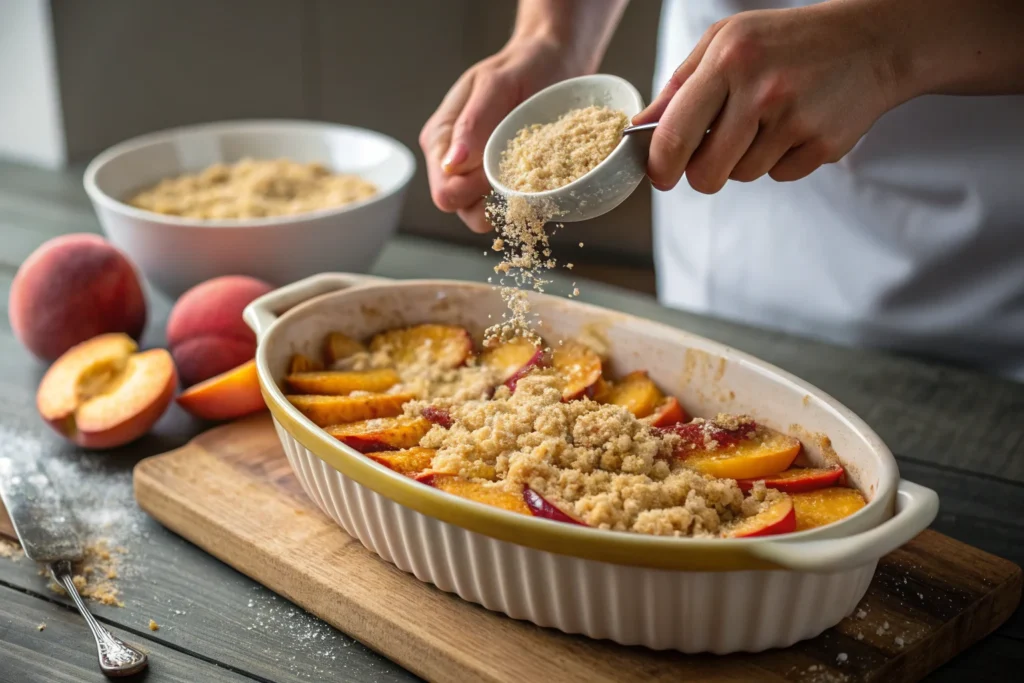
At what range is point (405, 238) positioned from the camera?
1.97m

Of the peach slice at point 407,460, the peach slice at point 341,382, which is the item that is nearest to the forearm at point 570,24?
the peach slice at point 341,382

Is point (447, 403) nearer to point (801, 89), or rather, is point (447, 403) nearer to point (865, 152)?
point (801, 89)

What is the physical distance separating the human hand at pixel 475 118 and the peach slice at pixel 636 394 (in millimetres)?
244

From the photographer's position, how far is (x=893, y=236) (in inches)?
59.1

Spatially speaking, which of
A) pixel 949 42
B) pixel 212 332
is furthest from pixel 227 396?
pixel 949 42

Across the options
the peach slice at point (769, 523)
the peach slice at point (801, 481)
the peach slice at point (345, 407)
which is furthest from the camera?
the peach slice at point (345, 407)

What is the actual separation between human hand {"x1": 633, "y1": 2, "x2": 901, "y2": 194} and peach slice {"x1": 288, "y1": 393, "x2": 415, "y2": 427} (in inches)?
15.3

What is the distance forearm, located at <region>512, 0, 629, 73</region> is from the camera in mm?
1393

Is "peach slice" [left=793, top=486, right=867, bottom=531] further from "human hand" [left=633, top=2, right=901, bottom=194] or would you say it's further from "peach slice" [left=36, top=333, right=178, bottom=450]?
"peach slice" [left=36, top=333, right=178, bottom=450]

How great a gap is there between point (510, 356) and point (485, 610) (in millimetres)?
375

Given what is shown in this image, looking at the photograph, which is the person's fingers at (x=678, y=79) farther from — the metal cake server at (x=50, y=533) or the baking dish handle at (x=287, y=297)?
the metal cake server at (x=50, y=533)

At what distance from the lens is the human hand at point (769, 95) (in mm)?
915

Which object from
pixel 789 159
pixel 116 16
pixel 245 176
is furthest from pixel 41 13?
pixel 789 159

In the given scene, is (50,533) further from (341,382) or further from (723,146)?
(723,146)
